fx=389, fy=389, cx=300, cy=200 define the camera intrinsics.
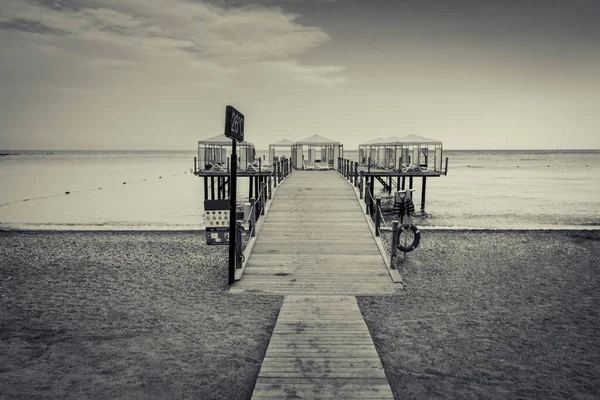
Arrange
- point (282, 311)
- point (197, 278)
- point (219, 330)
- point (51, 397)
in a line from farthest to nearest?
point (197, 278) → point (282, 311) → point (219, 330) → point (51, 397)

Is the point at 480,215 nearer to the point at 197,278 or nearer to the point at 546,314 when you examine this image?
the point at 546,314

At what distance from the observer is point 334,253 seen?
9727 mm

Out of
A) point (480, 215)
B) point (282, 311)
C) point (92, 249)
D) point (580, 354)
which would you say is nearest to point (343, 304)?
point (282, 311)

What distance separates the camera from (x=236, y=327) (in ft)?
20.7

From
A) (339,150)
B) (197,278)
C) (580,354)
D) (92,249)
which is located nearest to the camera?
(580,354)

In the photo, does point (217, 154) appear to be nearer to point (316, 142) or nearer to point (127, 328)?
point (316, 142)

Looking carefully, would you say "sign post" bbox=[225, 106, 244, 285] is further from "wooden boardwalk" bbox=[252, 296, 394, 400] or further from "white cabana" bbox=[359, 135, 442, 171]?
"white cabana" bbox=[359, 135, 442, 171]

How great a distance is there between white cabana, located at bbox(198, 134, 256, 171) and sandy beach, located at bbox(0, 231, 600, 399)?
14106 mm

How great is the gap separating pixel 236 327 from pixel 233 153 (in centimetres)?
316

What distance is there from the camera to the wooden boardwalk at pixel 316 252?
7988mm

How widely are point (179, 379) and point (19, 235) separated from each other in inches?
517

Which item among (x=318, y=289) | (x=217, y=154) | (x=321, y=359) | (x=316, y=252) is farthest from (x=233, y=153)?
(x=217, y=154)

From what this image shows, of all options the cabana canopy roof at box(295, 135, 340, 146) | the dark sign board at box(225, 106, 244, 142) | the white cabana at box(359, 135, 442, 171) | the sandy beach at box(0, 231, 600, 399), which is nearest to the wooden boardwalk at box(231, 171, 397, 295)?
the sandy beach at box(0, 231, 600, 399)

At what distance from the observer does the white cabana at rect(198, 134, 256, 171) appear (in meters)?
24.8
